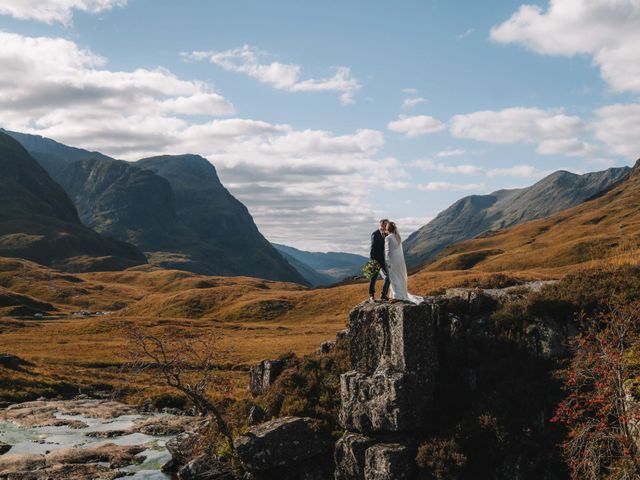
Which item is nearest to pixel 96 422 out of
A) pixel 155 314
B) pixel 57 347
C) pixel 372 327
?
pixel 372 327

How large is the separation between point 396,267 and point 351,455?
10351 mm

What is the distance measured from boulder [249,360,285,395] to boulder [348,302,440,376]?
8.52 metres

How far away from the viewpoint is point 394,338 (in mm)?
27500

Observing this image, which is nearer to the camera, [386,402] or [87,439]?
[386,402]

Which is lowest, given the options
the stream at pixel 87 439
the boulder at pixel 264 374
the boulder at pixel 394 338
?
the stream at pixel 87 439

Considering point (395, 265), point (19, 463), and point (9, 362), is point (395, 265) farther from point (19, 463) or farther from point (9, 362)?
point (9, 362)

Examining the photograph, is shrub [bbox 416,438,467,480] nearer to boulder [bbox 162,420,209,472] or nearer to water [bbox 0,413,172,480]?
boulder [bbox 162,420,209,472]

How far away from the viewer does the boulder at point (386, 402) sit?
2570 centimetres

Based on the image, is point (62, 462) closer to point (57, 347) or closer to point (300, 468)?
point (300, 468)

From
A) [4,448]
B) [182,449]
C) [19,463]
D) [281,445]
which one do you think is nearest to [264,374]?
[182,449]

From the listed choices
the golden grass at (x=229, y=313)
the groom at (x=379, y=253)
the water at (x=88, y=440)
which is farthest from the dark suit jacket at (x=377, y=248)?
the water at (x=88, y=440)

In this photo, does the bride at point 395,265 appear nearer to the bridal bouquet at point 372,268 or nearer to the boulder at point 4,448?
the bridal bouquet at point 372,268

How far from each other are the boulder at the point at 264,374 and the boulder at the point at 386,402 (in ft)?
30.2

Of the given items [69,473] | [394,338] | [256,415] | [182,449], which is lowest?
[69,473]
